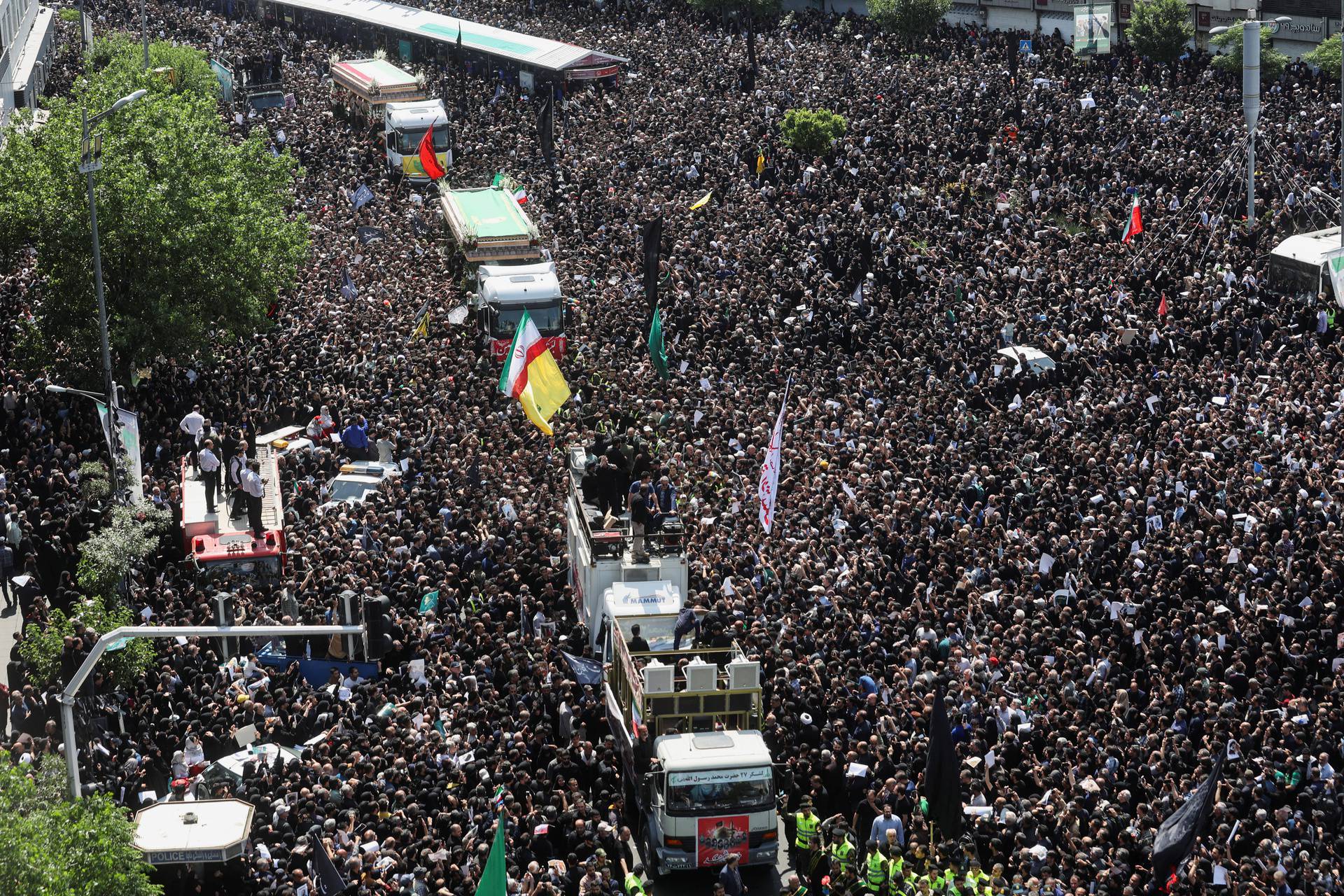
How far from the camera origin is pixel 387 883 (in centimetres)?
1914

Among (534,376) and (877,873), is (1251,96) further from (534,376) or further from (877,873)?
(877,873)

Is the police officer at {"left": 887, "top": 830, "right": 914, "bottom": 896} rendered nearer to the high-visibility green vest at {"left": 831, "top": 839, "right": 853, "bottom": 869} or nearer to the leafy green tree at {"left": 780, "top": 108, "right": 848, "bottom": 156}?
the high-visibility green vest at {"left": 831, "top": 839, "right": 853, "bottom": 869}

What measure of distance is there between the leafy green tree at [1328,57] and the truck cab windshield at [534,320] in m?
23.9

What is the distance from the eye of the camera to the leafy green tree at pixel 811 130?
50.1 metres

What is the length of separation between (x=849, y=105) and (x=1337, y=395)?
2648cm

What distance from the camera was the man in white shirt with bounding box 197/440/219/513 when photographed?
29.2m

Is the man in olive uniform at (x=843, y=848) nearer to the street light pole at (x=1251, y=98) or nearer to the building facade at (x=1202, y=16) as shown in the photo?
the street light pole at (x=1251, y=98)

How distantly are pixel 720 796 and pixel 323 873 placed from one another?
435cm

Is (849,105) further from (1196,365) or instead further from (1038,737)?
(1038,737)

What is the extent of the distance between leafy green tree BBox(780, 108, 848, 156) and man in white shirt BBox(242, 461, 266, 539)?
2512 cm

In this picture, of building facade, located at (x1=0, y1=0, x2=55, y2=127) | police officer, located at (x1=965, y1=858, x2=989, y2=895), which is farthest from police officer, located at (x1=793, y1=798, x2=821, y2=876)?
building facade, located at (x1=0, y1=0, x2=55, y2=127)

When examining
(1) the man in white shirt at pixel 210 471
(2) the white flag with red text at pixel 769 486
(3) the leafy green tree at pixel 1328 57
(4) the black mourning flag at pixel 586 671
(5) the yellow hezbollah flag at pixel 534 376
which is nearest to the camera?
(4) the black mourning flag at pixel 586 671

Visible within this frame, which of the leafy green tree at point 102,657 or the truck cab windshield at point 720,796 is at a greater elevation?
the leafy green tree at point 102,657

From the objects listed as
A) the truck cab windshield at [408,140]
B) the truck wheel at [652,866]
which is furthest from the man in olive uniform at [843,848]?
the truck cab windshield at [408,140]
